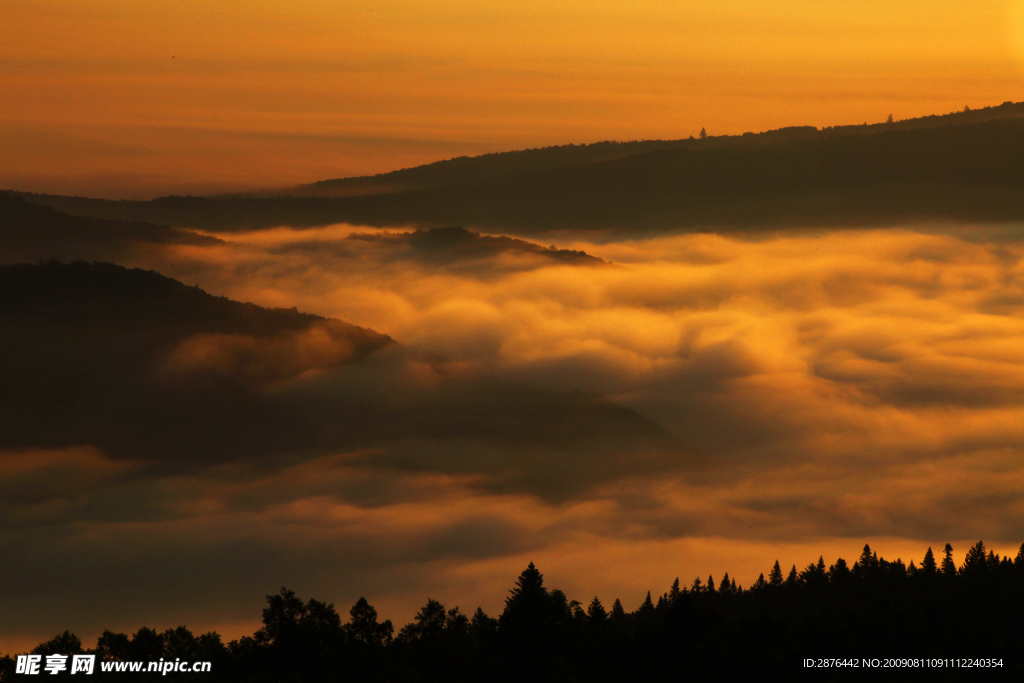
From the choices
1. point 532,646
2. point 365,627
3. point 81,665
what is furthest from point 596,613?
point 81,665

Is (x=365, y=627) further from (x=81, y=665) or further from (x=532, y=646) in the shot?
(x=81, y=665)

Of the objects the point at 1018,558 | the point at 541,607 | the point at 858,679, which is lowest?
the point at 858,679

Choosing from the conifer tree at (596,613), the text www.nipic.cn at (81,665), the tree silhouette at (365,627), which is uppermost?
the conifer tree at (596,613)

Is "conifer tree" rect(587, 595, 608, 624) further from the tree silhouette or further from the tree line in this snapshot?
the tree silhouette

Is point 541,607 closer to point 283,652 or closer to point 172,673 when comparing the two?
point 283,652

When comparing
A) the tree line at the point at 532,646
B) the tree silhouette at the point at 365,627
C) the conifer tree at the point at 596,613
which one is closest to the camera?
the tree line at the point at 532,646

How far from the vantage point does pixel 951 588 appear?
184 meters

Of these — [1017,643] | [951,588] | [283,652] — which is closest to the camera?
[283,652]

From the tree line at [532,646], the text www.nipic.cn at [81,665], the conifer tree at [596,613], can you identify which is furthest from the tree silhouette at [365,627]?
the conifer tree at [596,613]

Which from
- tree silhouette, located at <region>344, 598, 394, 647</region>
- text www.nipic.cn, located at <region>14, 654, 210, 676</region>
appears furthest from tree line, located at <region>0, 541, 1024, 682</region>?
text www.nipic.cn, located at <region>14, 654, 210, 676</region>

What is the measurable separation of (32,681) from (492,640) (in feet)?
114

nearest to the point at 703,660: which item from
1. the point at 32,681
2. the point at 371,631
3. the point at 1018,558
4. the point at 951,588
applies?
the point at 371,631

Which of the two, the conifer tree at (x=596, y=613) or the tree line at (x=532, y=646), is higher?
the conifer tree at (x=596, y=613)

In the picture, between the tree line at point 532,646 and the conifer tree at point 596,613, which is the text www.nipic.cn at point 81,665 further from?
the conifer tree at point 596,613
